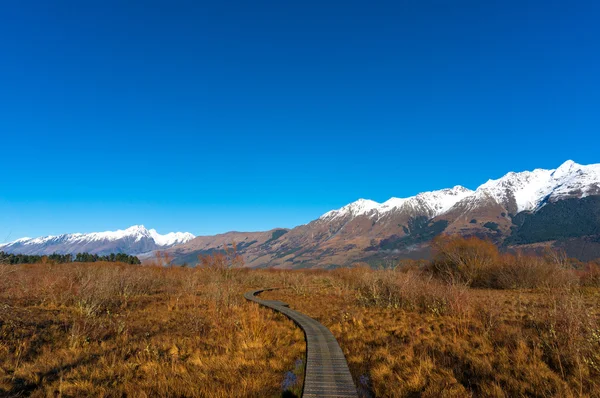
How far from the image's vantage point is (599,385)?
750cm

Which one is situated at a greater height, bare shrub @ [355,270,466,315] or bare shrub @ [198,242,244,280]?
bare shrub @ [198,242,244,280]

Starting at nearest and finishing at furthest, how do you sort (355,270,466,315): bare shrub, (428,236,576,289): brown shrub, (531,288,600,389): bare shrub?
1. (531,288,600,389): bare shrub
2. (355,270,466,315): bare shrub
3. (428,236,576,289): brown shrub

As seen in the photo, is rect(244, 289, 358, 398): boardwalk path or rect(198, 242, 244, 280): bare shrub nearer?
rect(244, 289, 358, 398): boardwalk path

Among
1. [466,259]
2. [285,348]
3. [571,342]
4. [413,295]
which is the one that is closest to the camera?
[571,342]

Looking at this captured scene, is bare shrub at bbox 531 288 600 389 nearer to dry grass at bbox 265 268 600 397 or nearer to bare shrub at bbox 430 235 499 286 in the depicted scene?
dry grass at bbox 265 268 600 397

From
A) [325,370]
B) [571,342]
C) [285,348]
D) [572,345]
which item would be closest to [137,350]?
[285,348]

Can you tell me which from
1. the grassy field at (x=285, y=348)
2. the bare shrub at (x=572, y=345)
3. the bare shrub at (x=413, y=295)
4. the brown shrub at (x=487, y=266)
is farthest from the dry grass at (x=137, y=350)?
Result: the brown shrub at (x=487, y=266)

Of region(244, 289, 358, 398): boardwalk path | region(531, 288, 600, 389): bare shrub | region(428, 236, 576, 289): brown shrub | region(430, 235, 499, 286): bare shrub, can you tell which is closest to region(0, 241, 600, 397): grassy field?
region(531, 288, 600, 389): bare shrub

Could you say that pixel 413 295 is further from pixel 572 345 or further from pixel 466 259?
pixel 466 259

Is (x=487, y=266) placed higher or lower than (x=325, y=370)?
higher

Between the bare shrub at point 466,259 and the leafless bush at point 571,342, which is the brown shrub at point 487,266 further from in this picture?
the leafless bush at point 571,342

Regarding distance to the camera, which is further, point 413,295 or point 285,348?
point 413,295

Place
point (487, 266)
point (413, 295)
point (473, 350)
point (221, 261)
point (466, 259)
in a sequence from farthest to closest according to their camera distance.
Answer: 1. point (221, 261)
2. point (466, 259)
3. point (487, 266)
4. point (413, 295)
5. point (473, 350)

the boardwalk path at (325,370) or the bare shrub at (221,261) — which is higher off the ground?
the bare shrub at (221,261)
